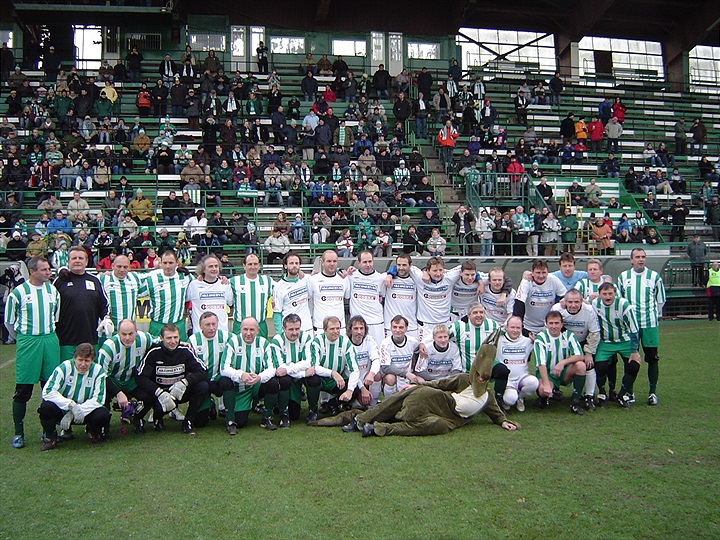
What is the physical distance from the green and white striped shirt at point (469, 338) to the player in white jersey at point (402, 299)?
42.8 inches

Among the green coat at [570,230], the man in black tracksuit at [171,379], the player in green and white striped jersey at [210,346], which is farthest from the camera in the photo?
the green coat at [570,230]

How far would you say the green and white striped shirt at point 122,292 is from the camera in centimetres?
859

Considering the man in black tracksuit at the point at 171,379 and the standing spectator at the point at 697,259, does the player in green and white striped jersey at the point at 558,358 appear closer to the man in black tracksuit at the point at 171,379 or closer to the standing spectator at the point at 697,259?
the man in black tracksuit at the point at 171,379

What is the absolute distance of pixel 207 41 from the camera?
2797 centimetres

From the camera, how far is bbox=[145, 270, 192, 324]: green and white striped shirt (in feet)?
27.9

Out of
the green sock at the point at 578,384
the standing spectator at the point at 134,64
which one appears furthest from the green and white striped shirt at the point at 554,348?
the standing spectator at the point at 134,64

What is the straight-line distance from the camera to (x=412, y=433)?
6.93 m

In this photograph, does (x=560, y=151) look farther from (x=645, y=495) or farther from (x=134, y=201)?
(x=645, y=495)

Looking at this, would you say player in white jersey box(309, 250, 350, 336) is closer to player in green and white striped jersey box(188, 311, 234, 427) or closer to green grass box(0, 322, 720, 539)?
player in green and white striped jersey box(188, 311, 234, 427)

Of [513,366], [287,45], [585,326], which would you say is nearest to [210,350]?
[513,366]

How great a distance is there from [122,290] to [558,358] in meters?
5.04

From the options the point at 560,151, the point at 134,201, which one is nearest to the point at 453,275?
the point at 134,201

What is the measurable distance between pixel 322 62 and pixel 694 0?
16127mm

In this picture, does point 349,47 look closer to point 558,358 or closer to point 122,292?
point 122,292
